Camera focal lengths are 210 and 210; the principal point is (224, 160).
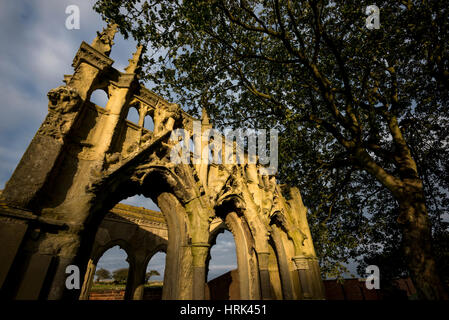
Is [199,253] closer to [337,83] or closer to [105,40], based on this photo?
[105,40]

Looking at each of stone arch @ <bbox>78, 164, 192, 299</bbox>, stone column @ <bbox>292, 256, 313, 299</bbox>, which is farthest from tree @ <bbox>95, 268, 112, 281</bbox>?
stone arch @ <bbox>78, 164, 192, 299</bbox>

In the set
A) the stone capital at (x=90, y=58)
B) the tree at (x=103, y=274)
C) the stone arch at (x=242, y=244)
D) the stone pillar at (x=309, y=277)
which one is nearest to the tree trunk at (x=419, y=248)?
the stone pillar at (x=309, y=277)

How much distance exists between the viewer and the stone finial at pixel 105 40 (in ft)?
16.8

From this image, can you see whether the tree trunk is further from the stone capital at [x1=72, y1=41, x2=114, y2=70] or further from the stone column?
the stone capital at [x1=72, y1=41, x2=114, y2=70]

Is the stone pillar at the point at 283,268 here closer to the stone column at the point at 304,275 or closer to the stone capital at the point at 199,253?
the stone column at the point at 304,275

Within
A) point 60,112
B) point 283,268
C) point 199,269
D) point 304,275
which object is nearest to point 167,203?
point 199,269

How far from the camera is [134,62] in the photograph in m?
6.00

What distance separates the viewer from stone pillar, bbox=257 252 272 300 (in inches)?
258

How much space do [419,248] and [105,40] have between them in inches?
357

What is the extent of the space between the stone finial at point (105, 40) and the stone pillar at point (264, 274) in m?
7.24

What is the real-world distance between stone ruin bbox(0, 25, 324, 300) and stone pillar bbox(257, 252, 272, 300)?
0.03 m

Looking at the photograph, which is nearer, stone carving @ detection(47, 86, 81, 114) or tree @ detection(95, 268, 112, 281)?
stone carving @ detection(47, 86, 81, 114)
